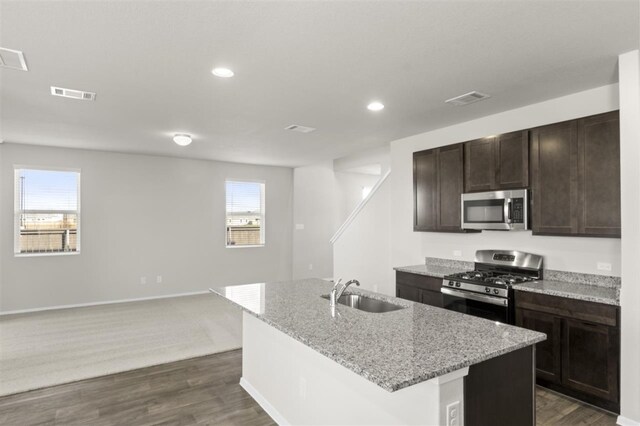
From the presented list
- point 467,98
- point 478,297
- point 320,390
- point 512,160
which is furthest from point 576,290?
point 320,390

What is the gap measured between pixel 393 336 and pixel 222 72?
227cm

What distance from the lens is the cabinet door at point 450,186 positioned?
13.6 ft

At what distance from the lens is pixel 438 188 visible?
4.36m

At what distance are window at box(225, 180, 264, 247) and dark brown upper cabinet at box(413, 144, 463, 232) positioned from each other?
13.4ft

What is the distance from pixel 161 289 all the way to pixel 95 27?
542 cm

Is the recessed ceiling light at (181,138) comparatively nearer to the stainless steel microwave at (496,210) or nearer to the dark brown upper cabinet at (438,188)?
the dark brown upper cabinet at (438,188)

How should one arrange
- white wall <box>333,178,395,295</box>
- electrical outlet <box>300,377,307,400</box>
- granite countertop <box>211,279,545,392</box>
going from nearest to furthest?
granite countertop <box>211,279,545,392</box> → electrical outlet <box>300,377,307,400</box> → white wall <box>333,178,395,295</box>

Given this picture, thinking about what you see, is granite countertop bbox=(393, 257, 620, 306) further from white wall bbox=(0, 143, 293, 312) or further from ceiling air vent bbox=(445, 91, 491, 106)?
white wall bbox=(0, 143, 293, 312)

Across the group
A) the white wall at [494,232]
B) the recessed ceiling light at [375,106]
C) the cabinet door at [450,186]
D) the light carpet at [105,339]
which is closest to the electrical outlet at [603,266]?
the white wall at [494,232]

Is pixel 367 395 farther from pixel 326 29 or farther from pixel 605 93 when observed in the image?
pixel 605 93

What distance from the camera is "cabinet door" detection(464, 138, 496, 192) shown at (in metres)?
3.80

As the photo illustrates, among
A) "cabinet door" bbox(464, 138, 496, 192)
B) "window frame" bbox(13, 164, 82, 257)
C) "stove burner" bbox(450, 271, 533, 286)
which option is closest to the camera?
"stove burner" bbox(450, 271, 533, 286)

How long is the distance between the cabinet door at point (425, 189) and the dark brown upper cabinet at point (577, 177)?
3.79 feet

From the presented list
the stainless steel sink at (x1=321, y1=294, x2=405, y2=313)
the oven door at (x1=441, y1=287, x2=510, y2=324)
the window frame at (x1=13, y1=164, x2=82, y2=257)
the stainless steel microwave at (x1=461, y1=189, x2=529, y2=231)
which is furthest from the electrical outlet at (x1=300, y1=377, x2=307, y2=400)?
the window frame at (x1=13, y1=164, x2=82, y2=257)
